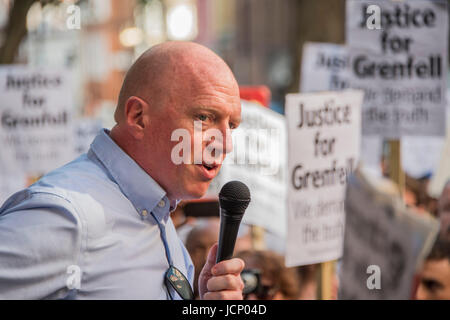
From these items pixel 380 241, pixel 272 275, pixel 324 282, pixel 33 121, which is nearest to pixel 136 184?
pixel 380 241

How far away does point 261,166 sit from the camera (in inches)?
170

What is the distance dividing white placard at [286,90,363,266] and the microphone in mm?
1836

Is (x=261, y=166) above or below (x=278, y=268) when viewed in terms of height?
above

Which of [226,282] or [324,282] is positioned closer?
[226,282]

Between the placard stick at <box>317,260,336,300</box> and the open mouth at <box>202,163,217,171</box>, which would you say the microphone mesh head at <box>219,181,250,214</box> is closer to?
the open mouth at <box>202,163,217,171</box>

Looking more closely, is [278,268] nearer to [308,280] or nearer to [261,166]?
[308,280]

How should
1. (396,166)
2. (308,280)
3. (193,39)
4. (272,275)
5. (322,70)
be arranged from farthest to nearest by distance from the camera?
(193,39), (322,70), (396,166), (308,280), (272,275)

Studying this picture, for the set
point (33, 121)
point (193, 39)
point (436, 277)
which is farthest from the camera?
point (193, 39)

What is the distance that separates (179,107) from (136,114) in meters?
0.11

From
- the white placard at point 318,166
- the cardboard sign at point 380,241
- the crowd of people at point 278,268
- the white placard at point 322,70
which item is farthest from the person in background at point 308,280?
the cardboard sign at point 380,241

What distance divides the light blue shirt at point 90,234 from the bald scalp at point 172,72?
6.8 inches

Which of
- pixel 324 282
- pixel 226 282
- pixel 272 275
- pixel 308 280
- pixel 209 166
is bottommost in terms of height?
pixel 308 280

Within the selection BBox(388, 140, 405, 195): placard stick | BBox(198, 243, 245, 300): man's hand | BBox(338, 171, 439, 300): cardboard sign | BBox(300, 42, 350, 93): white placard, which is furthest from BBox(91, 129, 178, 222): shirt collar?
BBox(300, 42, 350, 93): white placard

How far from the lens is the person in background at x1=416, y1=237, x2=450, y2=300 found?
3488mm
